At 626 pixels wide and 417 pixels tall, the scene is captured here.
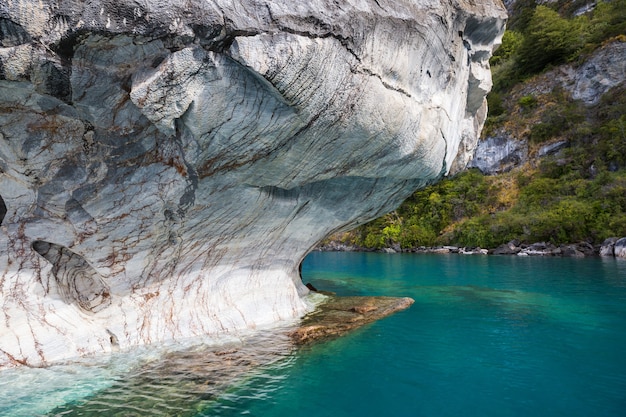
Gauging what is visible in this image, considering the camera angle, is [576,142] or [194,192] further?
[576,142]

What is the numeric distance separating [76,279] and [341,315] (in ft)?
20.0

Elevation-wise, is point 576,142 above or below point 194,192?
above

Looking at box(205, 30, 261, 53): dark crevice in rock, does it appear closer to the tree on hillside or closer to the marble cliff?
the marble cliff

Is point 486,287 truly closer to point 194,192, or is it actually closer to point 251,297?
point 251,297

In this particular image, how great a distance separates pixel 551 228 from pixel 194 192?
33.8m

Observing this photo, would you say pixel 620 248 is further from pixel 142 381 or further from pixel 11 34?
pixel 11 34

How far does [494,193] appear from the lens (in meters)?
41.8

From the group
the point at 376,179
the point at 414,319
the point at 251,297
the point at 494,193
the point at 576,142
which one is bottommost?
the point at 414,319

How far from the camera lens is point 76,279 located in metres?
7.34

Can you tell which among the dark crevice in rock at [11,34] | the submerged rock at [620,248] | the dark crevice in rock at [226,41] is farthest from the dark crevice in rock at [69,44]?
the submerged rock at [620,248]

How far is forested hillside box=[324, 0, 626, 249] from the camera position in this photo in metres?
33.1

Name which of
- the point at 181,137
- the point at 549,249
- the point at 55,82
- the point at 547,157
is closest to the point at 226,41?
the point at 181,137

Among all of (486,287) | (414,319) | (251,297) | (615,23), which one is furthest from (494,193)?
(251,297)


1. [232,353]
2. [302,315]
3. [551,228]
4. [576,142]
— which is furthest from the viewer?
[576,142]
